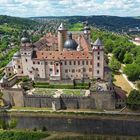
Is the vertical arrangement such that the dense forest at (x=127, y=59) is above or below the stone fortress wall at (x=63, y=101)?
above

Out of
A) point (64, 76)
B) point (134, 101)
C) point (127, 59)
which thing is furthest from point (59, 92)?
point (127, 59)

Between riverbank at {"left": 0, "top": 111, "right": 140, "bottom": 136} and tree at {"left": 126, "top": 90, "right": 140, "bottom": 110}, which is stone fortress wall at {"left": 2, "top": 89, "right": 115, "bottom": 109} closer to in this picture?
riverbank at {"left": 0, "top": 111, "right": 140, "bottom": 136}

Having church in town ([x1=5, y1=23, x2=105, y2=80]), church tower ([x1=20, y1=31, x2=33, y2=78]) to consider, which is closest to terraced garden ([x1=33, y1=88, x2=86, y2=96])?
church in town ([x1=5, y1=23, x2=105, y2=80])

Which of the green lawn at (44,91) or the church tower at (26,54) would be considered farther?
the church tower at (26,54)

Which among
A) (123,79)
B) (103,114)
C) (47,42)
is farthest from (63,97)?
(47,42)

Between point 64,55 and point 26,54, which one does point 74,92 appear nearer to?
point 64,55

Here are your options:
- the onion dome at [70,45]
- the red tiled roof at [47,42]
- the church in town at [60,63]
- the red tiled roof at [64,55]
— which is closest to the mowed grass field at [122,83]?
the church in town at [60,63]

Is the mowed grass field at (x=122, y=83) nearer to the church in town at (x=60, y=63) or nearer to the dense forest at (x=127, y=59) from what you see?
the dense forest at (x=127, y=59)
